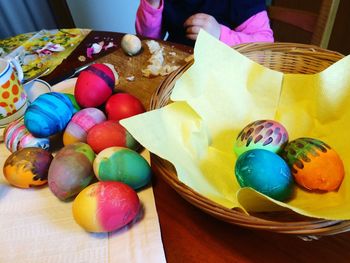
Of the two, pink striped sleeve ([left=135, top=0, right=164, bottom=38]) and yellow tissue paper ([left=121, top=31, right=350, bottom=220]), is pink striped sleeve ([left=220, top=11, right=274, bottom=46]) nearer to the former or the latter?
pink striped sleeve ([left=135, top=0, right=164, bottom=38])

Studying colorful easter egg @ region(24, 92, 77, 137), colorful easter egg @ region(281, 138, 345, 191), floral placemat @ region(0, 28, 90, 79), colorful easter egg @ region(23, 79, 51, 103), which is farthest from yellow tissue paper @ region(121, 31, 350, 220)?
floral placemat @ region(0, 28, 90, 79)

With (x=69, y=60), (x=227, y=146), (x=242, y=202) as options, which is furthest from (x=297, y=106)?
(x=69, y=60)

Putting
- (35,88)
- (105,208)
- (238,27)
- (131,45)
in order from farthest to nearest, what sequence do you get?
(238,27) < (131,45) < (35,88) < (105,208)

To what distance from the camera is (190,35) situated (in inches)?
31.7

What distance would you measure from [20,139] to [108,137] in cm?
15

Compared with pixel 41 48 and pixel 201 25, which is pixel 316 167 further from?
pixel 41 48

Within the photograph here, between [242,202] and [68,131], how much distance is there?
28 cm

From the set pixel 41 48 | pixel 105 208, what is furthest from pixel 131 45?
pixel 105 208

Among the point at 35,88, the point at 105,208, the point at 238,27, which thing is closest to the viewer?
the point at 105,208

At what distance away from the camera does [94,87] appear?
52 cm

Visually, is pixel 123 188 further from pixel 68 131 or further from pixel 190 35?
pixel 190 35

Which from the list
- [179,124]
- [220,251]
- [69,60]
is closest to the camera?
[220,251]

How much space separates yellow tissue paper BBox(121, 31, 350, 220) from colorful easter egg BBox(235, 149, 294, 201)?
29mm

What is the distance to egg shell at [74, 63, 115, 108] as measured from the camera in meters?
0.52
